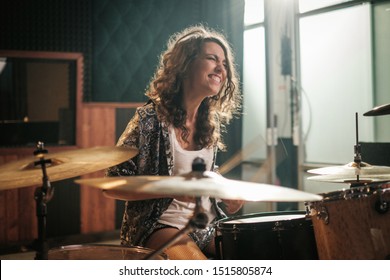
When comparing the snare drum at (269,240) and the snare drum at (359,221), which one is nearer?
the snare drum at (359,221)

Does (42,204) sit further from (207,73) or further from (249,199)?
(207,73)

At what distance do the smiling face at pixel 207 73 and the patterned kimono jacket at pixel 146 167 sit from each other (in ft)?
0.79

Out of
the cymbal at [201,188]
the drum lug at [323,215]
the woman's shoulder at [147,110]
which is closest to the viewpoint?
the cymbal at [201,188]

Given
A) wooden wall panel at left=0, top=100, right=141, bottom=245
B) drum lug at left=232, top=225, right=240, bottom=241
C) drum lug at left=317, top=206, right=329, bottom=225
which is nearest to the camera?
drum lug at left=317, top=206, right=329, bottom=225

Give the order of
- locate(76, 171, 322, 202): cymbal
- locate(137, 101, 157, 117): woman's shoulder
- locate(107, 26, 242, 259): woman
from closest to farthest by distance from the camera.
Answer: locate(76, 171, 322, 202): cymbal < locate(107, 26, 242, 259): woman < locate(137, 101, 157, 117): woman's shoulder

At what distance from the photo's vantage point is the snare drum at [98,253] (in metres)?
1.63

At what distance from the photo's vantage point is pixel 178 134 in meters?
2.18

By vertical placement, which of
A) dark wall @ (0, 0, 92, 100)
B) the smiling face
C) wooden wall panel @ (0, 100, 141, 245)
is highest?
dark wall @ (0, 0, 92, 100)

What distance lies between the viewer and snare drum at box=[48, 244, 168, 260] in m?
1.63

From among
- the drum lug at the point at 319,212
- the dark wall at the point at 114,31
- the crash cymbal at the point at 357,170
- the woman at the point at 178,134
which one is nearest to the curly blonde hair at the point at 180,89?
the woman at the point at 178,134

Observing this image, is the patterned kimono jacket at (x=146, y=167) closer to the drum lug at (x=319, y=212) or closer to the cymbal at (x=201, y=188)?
the drum lug at (x=319, y=212)

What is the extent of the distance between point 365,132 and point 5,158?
2840mm

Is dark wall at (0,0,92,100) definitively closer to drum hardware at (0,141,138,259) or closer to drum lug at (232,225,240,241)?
drum hardware at (0,141,138,259)

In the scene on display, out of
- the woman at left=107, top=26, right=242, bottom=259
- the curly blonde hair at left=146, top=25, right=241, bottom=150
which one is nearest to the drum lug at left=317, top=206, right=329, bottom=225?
the woman at left=107, top=26, right=242, bottom=259
